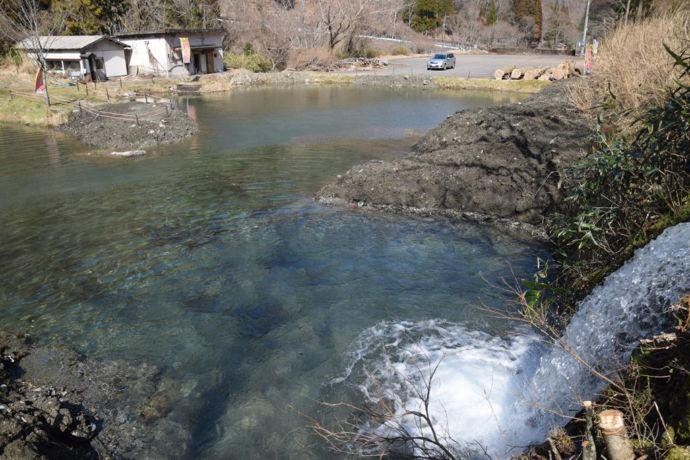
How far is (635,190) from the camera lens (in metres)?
7.77

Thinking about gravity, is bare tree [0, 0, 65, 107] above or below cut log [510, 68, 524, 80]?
above

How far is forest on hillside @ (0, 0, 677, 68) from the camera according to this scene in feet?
152

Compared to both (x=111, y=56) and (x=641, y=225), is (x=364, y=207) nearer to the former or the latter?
(x=641, y=225)

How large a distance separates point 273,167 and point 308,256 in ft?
28.6

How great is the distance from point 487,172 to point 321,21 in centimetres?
5054

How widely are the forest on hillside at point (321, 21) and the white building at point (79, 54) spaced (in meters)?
1.87

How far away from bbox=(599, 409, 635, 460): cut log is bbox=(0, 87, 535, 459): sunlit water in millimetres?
3274

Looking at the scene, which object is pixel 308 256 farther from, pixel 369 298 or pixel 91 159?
pixel 91 159

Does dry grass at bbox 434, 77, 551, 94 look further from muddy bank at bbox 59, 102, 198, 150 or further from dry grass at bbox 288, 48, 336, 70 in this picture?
muddy bank at bbox 59, 102, 198, 150

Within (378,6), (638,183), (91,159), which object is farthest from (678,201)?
(378,6)

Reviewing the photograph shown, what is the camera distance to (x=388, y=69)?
55562mm

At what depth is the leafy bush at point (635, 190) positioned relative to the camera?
683cm

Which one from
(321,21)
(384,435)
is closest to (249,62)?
(321,21)

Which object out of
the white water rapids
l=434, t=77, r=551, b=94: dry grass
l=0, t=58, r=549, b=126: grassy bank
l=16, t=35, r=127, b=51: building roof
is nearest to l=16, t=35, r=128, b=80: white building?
l=16, t=35, r=127, b=51: building roof
